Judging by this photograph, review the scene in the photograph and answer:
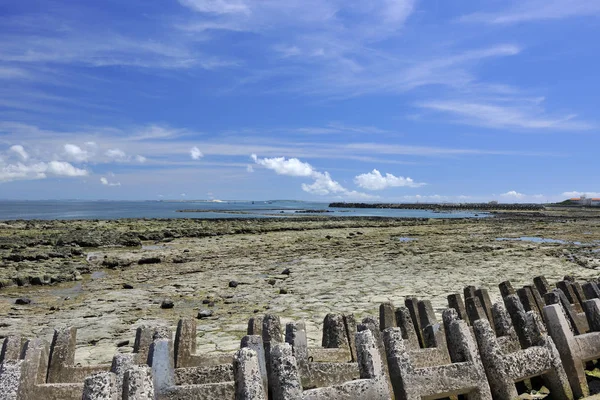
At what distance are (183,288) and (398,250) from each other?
10.9 m

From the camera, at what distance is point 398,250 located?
64.3 ft

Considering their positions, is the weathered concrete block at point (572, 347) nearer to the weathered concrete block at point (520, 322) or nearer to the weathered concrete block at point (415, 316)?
the weathered concrete block at point (520, 322)

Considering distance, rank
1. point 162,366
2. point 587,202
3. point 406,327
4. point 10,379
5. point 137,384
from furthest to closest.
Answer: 1. point 587,202
2. point 406,327
3. point 162,366
4. point 10,379
5. point 137,384

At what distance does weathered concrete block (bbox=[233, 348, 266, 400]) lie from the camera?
2488 millimetres

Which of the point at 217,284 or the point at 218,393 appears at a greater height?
the point at 218,393

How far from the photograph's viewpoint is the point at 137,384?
2.32 metres

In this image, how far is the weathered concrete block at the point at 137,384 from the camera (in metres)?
2.30

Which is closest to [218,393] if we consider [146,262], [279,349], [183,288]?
[279,349]

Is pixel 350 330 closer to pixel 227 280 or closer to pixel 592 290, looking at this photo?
pixel 592 290

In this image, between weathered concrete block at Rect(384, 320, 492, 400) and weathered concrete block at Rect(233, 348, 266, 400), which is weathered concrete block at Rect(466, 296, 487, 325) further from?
weathered concrete block at Rect(233, 348, 266, 400)

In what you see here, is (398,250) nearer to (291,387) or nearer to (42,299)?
(42,299)

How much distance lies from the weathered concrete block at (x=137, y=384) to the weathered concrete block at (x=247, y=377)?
0.49m

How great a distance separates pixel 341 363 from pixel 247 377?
3.10 ft

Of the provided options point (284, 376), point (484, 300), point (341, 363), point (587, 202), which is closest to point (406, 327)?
point (341, 363)
